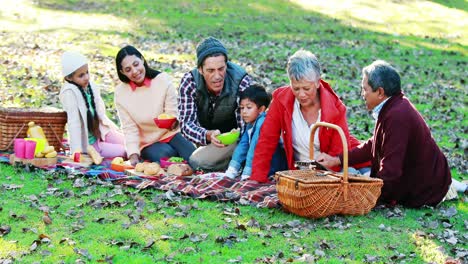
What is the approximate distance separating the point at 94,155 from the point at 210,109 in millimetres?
1512

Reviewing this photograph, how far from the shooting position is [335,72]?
16578 mm

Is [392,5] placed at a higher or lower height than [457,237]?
higher

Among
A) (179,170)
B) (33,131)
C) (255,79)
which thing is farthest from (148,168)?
(255,79)

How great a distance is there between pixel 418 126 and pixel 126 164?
11.3 feet

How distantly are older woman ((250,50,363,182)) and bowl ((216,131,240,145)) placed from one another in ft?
1.96

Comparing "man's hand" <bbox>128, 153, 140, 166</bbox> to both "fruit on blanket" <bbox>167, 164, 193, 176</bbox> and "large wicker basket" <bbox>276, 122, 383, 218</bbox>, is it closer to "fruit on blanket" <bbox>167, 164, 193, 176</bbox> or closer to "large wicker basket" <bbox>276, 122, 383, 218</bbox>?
"fruit on blanket" <bbox>167, 164, 193, 176</bbox>

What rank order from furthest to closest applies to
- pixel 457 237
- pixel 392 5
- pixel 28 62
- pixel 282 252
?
pixel 392 5
pixel 28 62
pixel 457 237
pixel 282 252

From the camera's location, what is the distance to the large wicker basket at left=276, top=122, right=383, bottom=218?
6.68 meters

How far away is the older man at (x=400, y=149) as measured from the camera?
720cm

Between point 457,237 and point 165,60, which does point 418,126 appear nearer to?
point 457,237

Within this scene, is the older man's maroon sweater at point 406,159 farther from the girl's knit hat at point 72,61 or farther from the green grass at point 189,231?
the girl's knit hat at point 72,61

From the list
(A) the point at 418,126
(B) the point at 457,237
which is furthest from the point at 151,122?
(B) the point at 457,237

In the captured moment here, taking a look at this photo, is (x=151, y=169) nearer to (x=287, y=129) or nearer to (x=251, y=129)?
(x=251, y=129)

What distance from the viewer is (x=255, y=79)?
595 inches
